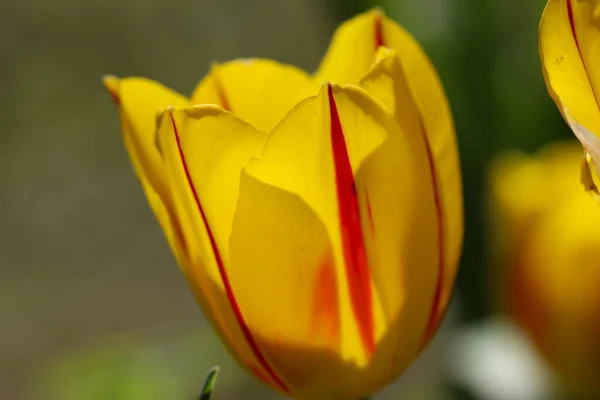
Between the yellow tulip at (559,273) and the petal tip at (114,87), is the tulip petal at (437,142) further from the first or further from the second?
the yellow tulip at (559,273)

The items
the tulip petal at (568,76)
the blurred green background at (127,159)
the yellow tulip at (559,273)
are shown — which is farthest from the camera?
the blurred green background at (127,159)

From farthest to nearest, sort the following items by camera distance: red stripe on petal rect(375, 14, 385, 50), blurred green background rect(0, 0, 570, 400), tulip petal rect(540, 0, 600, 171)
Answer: blurred green background rect(0, 0, 570, 400), red stripe on petal rect(375, 14, 385, 50), tulip petal rect(540, 0, 600, 171)

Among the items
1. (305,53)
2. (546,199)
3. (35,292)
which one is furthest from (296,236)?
(305,53)

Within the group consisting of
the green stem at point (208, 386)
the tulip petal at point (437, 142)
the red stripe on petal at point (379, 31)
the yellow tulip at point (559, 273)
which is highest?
the red stripe on petal at point (379, 31)

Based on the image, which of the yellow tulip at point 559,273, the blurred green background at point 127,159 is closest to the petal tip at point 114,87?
the yellow tulip at point 559,273

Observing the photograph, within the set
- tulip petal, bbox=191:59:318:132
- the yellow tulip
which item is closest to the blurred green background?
the yellow tulip

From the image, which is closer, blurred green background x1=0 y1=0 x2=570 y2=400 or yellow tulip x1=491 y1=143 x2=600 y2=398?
yellow tulip x1=491 y1=143 x2=600 y2=398

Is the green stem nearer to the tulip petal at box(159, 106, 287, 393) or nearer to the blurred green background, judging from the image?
the tulip petal at box(159, 106, 287, 393)

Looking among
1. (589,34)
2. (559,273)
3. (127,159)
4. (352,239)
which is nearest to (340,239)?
(352,239)
